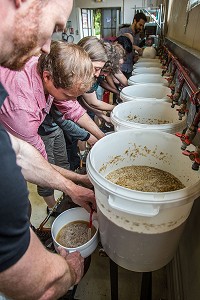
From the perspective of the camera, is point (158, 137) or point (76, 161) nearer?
point (158, 137)

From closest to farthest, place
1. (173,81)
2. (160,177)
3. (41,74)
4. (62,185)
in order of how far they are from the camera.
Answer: (62,185), (160,177), (41,74), (173,81)

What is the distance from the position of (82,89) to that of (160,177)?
692 mm

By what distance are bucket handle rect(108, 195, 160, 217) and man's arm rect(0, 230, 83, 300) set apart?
249mm

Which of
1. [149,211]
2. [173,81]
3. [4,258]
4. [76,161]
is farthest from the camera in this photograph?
[76,161]

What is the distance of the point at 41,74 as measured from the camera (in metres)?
1.40

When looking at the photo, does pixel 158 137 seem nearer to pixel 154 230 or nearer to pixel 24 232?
pixel 154 230

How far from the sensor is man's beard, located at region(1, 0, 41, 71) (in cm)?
53

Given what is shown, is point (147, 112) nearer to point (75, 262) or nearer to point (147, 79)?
point (147, 79)

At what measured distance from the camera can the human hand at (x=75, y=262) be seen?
0.85 metres

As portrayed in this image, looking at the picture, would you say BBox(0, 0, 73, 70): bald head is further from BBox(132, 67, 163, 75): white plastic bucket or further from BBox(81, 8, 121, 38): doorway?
BBox(81, 8, 121, 38): doorway

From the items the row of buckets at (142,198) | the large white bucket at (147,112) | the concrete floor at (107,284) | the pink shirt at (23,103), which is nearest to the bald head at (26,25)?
the row of buckets at (142,198)

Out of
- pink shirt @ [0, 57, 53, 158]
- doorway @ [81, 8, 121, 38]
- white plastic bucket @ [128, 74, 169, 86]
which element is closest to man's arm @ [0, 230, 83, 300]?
pink shirt @ [0, 57, 53, 158]

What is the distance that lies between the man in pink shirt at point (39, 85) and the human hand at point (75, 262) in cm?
67

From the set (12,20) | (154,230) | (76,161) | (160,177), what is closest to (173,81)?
(160,177)
